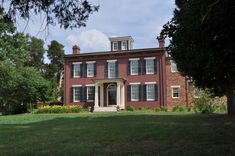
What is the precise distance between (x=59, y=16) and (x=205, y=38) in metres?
3.49

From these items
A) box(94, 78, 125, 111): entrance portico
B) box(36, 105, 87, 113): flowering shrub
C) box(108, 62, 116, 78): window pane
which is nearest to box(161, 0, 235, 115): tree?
box(36, 105, 87, 113): flowering shrub

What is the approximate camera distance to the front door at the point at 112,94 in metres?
38.9

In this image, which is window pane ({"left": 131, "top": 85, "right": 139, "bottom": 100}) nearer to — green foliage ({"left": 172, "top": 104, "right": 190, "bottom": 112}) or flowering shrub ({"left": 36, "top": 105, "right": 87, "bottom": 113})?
green foliage ({"left": 172, "top": 104, "right": 190, "bottom": 112})

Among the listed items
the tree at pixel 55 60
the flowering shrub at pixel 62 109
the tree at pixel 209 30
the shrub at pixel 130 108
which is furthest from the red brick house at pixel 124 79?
the tree at pixel 209 30

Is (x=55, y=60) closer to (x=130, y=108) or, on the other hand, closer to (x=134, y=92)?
(x=134, y=92)

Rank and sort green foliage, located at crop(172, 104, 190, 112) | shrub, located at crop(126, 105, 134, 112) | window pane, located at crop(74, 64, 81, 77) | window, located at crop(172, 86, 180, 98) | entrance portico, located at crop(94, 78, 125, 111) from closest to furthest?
green foliage, located at crop(172, 104, 190, 112) < shrub, located at crop(126, 105, 134, 112) < window, located at crop(172, 86, 180, 98) < entrance portico, located at crop(94, 78, 125, 111) < window pane, located at crop(74, 64, 81, 77)

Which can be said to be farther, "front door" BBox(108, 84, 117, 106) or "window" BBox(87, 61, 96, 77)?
"window" BBox(87, 61, 96, 77)

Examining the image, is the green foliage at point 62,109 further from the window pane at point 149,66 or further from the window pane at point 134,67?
the window pane at point 149,66

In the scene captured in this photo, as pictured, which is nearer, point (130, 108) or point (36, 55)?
point (130, 108)

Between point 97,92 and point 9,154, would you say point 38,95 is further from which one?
point 9,154

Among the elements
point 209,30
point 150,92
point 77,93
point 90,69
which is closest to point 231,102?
point 209,30

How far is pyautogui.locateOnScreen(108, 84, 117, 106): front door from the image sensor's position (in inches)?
1533

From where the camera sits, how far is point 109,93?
39438 mm

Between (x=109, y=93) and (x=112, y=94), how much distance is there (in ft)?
1.18
